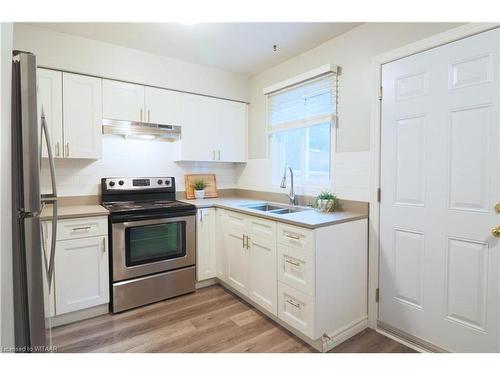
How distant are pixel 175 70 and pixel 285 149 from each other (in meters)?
1.45

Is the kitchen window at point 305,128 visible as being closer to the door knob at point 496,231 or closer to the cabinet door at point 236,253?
the cabinet door at point 236,253

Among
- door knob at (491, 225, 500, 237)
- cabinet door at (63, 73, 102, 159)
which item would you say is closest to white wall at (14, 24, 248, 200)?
cabinet door at (63, 73, 102, 159)

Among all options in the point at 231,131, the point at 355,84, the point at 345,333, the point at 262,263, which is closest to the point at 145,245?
the point at 262,263

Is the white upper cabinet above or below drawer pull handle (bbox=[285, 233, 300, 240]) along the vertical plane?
above

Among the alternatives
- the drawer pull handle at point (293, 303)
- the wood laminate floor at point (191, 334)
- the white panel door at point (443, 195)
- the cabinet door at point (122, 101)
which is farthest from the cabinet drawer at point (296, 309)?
the cabinet door at point (122, 101)

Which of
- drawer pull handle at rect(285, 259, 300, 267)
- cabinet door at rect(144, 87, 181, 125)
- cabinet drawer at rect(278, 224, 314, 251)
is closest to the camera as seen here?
cabinet drawer at rect(278, 224, 314, 251)

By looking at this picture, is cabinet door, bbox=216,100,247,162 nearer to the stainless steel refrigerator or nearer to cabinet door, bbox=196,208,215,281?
cabinet door, bbox=196,208,215,281

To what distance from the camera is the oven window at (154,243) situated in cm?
246

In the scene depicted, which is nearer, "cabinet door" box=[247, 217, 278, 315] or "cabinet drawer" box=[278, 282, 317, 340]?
"cabinet drawer" box=[278, 282, 317, 340]

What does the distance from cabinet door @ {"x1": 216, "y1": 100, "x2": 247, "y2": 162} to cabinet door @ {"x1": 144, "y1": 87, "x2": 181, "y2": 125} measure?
51 centimetres

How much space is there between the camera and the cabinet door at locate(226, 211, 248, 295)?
255 cm

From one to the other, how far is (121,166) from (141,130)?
464 mm

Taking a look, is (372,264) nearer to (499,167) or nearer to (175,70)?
(499,167)

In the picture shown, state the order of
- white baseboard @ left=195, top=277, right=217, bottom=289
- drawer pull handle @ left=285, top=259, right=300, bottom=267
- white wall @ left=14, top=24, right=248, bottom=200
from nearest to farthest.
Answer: drawer pull handle @ left=285, top=259, right=300, bottom=267, white wall @ left=14, top=24, right=248, bottom=200, white baseboard @ left=195, top=277, right=217, bottom=289
